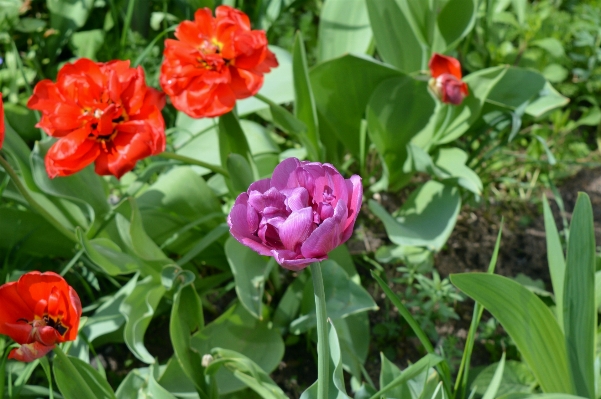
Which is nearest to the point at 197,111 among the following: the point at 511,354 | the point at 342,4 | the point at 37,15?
the point at 342,4

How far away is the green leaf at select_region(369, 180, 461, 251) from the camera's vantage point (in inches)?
61.9

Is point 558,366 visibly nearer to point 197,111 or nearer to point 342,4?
point 197,111

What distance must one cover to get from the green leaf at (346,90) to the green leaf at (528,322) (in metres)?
0.76

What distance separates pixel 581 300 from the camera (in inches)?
46.0

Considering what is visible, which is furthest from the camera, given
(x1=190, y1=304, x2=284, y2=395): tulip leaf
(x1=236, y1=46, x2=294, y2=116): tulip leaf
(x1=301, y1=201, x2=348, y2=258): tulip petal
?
(x1=236, y1=46, x2=294, y2=116): tulip leaf

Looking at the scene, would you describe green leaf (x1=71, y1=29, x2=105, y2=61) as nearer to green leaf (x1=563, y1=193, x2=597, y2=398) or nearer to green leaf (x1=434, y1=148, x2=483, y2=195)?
green leaf (x1=434, y1=148, x2=483, y2=195)

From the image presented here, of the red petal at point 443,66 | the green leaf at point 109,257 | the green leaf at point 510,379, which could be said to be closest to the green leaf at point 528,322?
the green leaf at point 510,379

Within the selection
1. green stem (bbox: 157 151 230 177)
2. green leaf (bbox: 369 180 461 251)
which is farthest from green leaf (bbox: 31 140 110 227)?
green leaf (bbox: 369 180 461 251)

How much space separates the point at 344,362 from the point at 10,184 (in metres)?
0.88

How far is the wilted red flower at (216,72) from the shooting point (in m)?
1.34

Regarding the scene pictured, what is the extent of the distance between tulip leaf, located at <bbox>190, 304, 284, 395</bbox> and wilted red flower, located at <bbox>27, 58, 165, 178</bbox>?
17.7 inches

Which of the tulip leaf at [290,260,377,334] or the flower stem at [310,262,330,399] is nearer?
the flower stem at [310,262,330,399]

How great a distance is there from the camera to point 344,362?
1.47 m

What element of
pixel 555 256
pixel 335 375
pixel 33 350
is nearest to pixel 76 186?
pixel 33 350
